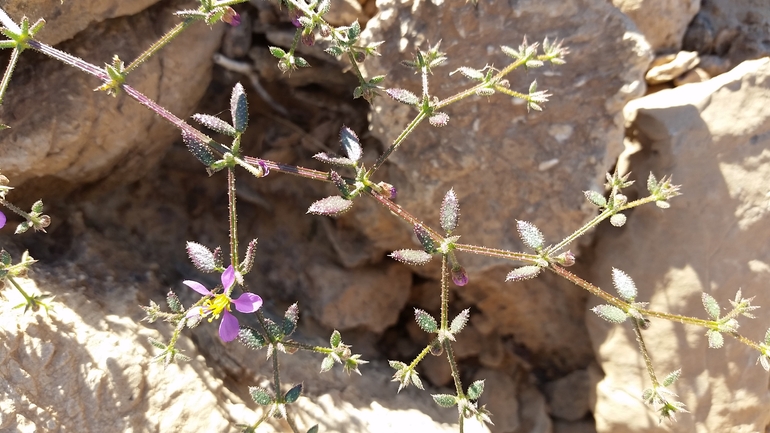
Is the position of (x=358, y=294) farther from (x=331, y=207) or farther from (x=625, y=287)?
(x=625, y=287)

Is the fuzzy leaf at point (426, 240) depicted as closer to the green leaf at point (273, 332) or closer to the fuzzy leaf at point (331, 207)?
the fuzzy leaf at point (331, 207)

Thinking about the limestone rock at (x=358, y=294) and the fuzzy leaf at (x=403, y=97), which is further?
the limestone rock at (x=358, y=294)

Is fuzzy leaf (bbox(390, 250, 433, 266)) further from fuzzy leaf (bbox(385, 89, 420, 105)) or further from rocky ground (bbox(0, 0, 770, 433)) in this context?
rocky ground (bbox(0, 0, 770, 433))

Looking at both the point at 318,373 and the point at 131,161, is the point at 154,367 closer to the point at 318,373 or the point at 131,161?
the point at 318,373

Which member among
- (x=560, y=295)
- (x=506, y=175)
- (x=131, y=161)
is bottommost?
Answer: (x=560, y=295)

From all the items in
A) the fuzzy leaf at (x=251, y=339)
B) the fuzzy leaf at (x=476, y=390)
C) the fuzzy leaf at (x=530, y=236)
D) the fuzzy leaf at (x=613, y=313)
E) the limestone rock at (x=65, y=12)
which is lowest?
the fuzzy leaf at (x=476, y=390)

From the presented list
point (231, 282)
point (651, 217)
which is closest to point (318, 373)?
point (231, 282)

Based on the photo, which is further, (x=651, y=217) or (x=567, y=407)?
(x=567, y=407)

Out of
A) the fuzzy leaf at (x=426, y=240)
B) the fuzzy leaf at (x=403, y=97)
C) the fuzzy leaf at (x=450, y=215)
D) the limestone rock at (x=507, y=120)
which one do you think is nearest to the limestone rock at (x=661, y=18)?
the limestone rock at (x=507, y=120)
